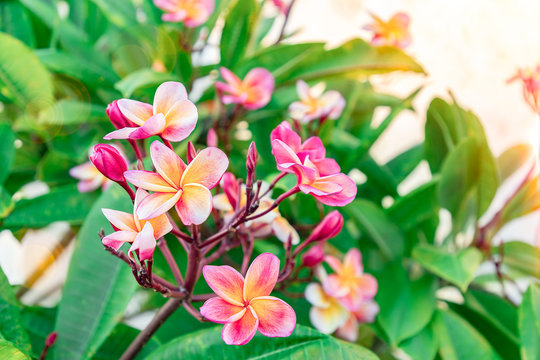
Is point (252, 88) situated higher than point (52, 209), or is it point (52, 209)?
point (252, 88)

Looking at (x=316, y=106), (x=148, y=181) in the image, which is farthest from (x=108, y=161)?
(x=316, y=106)

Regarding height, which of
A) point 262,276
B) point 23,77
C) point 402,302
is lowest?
point 402,302

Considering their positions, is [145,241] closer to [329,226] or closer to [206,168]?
[206,168]

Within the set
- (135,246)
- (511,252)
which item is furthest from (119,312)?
(511,252)

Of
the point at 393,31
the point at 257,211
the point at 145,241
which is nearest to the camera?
the point at 145,241

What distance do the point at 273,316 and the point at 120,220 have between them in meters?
0.12

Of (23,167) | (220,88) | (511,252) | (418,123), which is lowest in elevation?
(418,123)

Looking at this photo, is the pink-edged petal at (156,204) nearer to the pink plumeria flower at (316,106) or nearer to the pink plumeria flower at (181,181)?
the pink plumeria flower at (181,181)

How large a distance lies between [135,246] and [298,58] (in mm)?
471

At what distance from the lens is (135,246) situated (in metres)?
0.33

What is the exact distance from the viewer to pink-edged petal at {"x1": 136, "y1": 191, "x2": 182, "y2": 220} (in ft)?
1.05

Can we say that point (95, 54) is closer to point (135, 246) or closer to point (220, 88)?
point (220, 88)

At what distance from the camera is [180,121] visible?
36cm

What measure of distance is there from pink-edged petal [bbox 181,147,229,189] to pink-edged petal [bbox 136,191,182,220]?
0.5 inches
